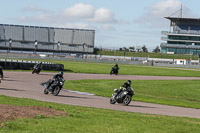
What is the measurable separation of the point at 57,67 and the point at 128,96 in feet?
105

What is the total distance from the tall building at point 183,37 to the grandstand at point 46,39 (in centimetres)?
2709

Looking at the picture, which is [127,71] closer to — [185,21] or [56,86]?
[56,86]

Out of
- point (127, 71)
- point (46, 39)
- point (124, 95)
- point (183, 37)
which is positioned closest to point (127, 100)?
point (124, 95)

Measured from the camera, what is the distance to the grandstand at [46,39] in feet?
422

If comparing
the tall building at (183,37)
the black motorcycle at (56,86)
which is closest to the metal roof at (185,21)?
the tall building at (183,37)

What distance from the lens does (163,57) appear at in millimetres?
124062

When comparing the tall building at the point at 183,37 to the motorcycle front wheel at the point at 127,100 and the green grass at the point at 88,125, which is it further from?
the green grass at the point at 88,125

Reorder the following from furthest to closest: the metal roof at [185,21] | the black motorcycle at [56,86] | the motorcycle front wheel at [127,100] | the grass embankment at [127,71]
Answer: the metal roof at [185,21]
the grass embankment at [127,71]
the black motorcycle at [56,86]
the motorcycle front wheel at [127,100]

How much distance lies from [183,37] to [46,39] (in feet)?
155

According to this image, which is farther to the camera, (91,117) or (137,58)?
(137,58)

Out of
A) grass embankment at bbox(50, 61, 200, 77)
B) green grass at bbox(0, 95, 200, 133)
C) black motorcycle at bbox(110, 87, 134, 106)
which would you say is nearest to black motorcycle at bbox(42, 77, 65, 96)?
black motorcycle at bbox(110, 87, 134, 106)

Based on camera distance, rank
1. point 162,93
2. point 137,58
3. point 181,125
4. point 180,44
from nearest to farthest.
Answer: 1. point 181,125
2. point 162,93
3. point 137,58
4. point 180,44

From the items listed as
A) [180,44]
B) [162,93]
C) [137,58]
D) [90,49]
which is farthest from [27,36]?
[162,93]

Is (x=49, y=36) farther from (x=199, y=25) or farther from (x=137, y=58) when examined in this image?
(x=199, y=25)
